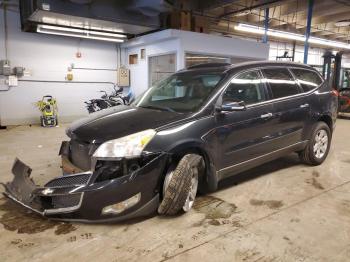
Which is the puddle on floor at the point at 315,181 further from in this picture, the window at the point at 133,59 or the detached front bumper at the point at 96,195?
the window at the point at 133,59

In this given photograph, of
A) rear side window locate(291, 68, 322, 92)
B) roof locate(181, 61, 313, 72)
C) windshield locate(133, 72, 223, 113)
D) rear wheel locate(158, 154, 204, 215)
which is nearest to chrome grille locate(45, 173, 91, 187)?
rear wheel locate(158, 154, 204, 215)

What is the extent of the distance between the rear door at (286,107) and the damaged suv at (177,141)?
0.01 meters

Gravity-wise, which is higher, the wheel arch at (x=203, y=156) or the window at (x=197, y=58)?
the window at (x=197, y=58)

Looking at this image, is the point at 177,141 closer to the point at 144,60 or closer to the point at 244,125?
the point at 244,125

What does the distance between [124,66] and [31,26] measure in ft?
10.2

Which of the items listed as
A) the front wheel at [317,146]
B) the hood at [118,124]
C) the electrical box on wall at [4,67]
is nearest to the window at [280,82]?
the front wheel at [317,146]

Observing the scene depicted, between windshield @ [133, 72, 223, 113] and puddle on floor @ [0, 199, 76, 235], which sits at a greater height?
windshield @ [133, 72, 223, 113]

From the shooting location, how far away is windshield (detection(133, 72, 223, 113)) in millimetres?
2930

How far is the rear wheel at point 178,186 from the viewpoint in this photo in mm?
2446

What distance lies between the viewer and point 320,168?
411 cm

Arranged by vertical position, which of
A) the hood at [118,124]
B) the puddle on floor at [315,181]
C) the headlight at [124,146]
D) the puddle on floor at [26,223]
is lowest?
the puddle on floor at [26,223]

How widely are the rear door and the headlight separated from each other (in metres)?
1.68

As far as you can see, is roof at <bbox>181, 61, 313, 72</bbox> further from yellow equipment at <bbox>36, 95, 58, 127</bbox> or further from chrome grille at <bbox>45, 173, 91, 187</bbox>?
yellow equipment at <bbox>36, 95, 58, 127</bbox>

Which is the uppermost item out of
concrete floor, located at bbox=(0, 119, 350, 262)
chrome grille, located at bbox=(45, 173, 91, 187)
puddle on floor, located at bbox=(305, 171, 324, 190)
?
chrome grille, located at bbox=(45, 173, 91, 187)
